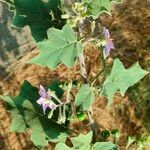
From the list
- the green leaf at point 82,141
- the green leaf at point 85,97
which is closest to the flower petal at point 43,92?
the green leaf at point 85,97

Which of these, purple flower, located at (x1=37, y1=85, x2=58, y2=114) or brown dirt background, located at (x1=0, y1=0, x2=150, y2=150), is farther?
brown dirt background, located at (x1=0, y1=0, x2=150, y2=150)

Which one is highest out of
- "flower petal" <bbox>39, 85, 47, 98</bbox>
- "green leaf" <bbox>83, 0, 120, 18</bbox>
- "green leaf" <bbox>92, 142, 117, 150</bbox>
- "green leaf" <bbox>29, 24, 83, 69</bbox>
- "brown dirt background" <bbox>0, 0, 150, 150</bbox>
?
"green leaf" <bbox>83, 0, 120, 18</bbox>

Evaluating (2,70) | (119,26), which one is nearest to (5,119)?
(2,70)

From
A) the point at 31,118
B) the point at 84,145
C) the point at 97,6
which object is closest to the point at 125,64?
the point at 31,118

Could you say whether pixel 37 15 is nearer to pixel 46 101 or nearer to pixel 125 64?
pixel 46 101

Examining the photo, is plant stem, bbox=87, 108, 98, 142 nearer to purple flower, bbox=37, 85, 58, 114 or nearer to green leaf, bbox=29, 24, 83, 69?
purple flower, bbox=37, 85, 58, 114

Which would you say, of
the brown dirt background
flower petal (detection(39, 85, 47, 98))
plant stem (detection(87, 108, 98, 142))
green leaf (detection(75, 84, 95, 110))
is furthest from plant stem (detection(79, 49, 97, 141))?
the brown dirt background
